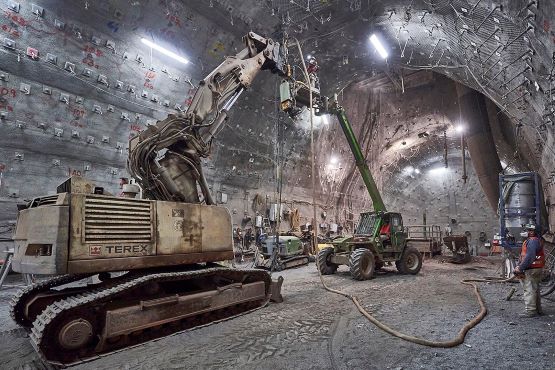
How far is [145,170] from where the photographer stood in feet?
17.2

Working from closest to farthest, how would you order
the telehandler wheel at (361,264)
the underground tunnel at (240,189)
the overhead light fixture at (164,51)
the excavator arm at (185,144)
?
the underground tunnel at (240,189) < the excavator arm at (185,144) < the telehandler wheel at (361,264) < the overhead light fixture at (164,51)

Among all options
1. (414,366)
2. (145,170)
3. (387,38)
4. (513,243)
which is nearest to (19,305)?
(145,170)

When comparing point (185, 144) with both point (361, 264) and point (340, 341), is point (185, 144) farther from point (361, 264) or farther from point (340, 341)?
point (361, 264)

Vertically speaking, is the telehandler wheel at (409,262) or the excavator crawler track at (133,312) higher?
the excavator crawler track at (133,312)

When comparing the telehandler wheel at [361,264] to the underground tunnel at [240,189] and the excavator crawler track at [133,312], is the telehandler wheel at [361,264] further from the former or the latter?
the excavator crawler track at [133,312]

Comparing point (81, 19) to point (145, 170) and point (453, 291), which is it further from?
point (453, 291)

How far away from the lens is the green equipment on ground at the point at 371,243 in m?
10.3

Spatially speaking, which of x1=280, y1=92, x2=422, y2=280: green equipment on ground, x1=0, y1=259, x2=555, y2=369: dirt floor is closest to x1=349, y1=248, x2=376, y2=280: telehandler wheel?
x1=280, y1=92, x2=422, y2=280: green equipment on ground

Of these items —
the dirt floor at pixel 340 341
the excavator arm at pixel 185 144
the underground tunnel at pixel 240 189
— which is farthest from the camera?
the excavator arm at pixel 185 144

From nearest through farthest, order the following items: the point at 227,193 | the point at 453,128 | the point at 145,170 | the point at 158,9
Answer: the point at 145,170, the point at 158,9, the point at 227,193, the point at 453,128

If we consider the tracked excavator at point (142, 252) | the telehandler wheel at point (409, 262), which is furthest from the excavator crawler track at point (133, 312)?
the telehandler wheel at point (409, 262)

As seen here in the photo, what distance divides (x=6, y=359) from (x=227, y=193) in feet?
36.6

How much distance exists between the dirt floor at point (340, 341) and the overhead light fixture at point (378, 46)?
11539 millimetres

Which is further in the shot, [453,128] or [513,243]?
[453,128]
